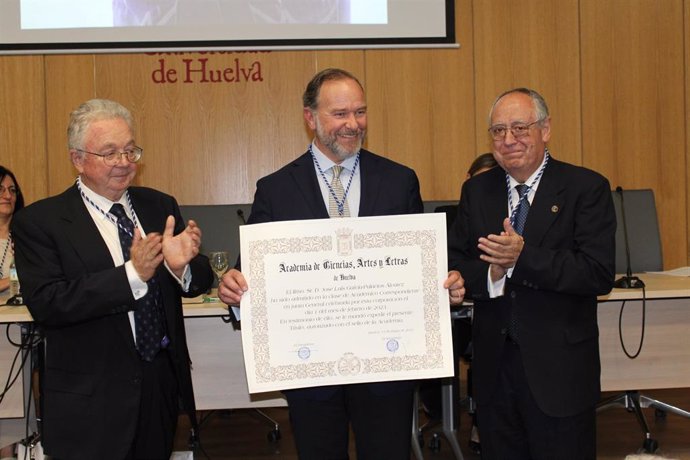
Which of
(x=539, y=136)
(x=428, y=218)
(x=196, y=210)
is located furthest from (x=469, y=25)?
(x=428, y=218)

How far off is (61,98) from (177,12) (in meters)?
1.16

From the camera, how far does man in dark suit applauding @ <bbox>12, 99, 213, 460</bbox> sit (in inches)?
87.4

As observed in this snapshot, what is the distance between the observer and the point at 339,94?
2.45 meters

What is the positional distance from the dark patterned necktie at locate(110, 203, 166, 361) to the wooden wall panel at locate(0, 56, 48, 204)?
396 centimetres

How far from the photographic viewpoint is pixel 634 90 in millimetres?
6273

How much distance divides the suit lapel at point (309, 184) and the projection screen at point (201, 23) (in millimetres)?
3643

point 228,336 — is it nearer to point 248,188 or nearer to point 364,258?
point 364,258

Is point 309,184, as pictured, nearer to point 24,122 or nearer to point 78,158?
point 78,158

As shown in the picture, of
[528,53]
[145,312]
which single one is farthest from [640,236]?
[145,312]

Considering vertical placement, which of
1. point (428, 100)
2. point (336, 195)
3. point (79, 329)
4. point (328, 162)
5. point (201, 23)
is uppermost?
point (201, 23)

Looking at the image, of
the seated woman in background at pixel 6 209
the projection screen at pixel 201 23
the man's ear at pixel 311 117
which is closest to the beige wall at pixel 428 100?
the projection screen at pixel 201 23

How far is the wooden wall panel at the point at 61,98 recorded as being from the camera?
5949mm

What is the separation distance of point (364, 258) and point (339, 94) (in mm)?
551

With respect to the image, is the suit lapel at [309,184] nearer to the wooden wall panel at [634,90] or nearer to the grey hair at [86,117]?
the grey hair at [86,117]
